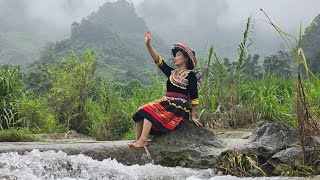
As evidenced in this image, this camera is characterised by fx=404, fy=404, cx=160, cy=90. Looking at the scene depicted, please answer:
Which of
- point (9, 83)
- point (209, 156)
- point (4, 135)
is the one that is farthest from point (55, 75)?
point (209, 156)

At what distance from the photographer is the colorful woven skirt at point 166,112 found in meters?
4.63

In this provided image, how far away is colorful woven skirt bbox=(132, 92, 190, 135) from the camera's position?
15.2 feet

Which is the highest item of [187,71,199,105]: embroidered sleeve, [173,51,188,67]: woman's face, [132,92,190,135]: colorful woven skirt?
[173,51,188,67]: woman's face

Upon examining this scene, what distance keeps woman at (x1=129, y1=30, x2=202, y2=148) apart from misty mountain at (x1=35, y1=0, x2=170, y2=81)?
14.9 ft

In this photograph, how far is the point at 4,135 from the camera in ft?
18.8

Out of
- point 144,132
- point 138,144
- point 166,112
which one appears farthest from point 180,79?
point 138,144

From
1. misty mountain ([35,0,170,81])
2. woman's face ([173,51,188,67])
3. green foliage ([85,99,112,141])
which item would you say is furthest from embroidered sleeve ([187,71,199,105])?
misty mountain ([35,0,170,81])

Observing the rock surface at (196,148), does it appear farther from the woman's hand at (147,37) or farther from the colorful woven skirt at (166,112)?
the woman's hand at (147,37)

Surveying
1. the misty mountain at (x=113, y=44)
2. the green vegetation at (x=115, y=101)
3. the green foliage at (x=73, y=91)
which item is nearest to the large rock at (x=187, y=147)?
the green vegetation at (x=115, y=101)

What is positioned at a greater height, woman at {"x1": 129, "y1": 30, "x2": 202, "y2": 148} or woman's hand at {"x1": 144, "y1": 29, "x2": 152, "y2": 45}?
woman's hand at {"x1": 144, "y1": 29, "x2": 152, "y2": 45}

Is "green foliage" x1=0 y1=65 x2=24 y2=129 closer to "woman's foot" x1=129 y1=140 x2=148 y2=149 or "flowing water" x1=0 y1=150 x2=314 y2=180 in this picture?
"woman's foot" x1=129 y1=140 x2=148 y2=149

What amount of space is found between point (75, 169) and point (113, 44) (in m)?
66.2

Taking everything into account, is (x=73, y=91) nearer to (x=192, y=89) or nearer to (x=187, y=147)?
(x=192, y=89)

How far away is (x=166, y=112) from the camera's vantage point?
15.5 feet
